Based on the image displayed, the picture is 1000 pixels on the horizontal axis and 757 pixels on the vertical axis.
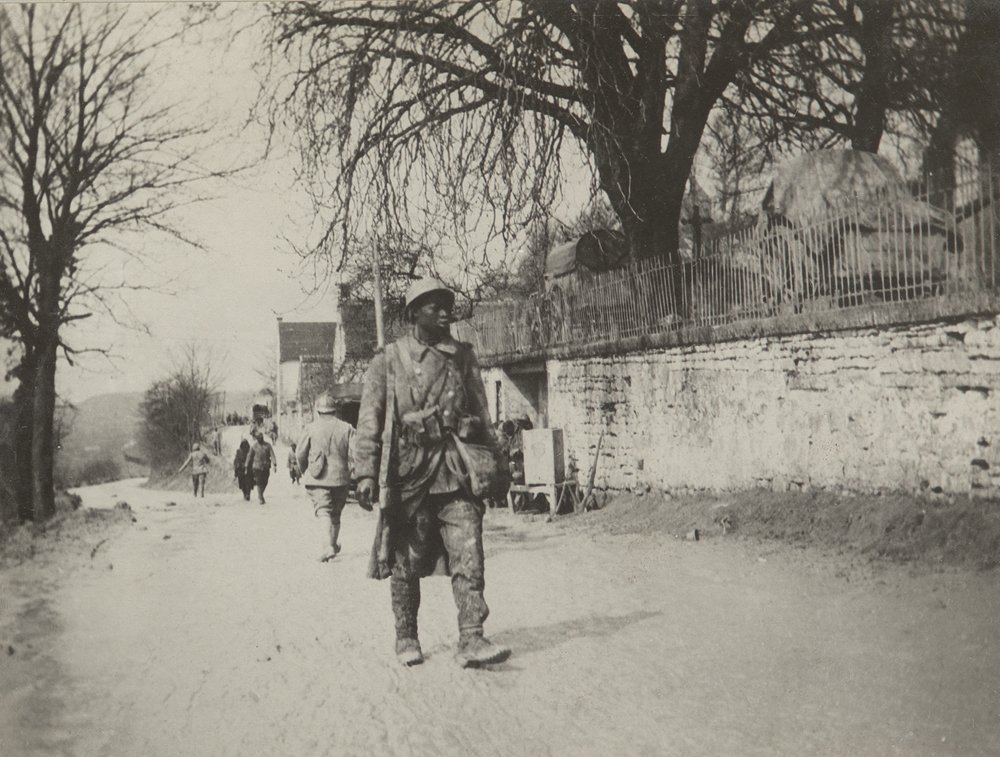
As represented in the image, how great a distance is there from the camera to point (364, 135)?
33.5 feet

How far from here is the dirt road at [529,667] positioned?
3.47 meters

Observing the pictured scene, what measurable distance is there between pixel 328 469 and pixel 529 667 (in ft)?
17.1

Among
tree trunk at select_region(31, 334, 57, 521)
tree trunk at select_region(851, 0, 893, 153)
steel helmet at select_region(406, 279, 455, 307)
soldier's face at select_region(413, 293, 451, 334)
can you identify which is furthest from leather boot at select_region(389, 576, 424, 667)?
tree trunk at select_region(851, 0, 893, 153)

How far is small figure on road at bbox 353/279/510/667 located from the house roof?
2676 cm

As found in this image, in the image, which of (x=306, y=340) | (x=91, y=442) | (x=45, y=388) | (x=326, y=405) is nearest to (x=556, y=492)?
(x=326, y=405)

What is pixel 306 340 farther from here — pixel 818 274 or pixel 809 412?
pixel 809 412

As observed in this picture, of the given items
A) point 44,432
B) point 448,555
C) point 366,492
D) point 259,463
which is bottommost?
point 259,463

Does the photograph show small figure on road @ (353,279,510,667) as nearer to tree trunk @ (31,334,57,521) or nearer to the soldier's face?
the soldier's face

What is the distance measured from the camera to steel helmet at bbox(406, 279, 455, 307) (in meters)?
4.69

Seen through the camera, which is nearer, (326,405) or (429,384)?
(429,384)

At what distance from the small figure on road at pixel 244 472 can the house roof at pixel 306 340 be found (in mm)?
13067

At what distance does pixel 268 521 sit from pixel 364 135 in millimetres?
6397

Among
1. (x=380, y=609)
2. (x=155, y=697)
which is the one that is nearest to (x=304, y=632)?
(x=380, y=609)

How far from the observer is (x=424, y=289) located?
4.70 m
